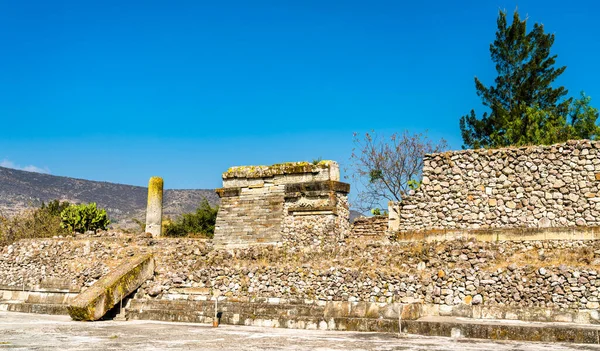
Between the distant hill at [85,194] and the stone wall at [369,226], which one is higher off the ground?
the distant hill at [85,194]

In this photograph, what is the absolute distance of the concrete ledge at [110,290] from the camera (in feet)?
43.4

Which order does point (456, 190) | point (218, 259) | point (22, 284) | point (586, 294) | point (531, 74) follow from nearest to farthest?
point (586, 294) → point (218, 259) → point (456, 190) → point (22, 284) → point (531, 74)

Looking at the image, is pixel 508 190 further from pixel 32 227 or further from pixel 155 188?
pixel 32 227

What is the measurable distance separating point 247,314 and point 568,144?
9.06 meters

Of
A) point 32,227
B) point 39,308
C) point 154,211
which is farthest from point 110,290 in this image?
point 32,227

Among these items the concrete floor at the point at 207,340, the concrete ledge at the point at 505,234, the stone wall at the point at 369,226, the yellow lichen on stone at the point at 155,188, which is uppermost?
the yellow lichen on stone at the point at 155,188

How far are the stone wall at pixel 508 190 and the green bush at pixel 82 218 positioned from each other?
1296 centimetres

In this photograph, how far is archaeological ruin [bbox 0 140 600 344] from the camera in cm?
1174

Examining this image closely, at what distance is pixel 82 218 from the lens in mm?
A: 24766

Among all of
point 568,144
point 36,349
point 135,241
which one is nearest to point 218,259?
point 135,241

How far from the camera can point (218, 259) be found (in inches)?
615

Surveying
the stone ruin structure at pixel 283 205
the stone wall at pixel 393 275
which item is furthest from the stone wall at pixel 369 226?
the stone wall at pixel 393 275

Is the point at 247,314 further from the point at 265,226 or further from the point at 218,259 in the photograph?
the point at 265,226

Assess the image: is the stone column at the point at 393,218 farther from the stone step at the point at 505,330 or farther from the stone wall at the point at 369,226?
the stone step at the point at 505,330
